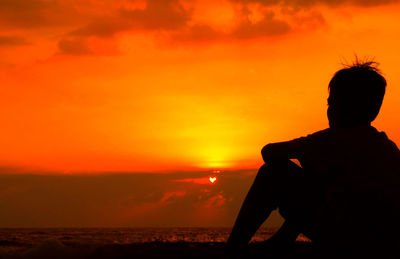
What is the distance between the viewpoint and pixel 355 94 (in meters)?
2.75

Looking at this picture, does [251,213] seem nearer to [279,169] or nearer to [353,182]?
[279,169]

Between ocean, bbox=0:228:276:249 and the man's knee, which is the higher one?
the man's knee

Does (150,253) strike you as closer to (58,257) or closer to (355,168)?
(58,257)

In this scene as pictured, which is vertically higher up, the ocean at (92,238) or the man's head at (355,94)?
the man's head at (355,94)

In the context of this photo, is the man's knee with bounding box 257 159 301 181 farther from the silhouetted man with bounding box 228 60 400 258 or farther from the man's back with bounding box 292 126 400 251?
the man's back with bounding box 292 126 400 251

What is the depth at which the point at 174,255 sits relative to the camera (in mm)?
10727

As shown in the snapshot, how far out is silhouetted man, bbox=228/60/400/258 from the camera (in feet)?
8.23

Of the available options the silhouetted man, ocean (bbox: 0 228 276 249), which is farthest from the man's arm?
ocean (bbox: 0 228 276 249)

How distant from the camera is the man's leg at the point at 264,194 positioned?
2.71m

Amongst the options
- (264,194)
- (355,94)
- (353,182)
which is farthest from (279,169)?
(355,94)

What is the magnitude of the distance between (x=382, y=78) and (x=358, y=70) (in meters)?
0.15

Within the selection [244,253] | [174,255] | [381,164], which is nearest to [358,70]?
[381,164]

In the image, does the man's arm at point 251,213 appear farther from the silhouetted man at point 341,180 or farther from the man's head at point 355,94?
the man's head at point 355,94

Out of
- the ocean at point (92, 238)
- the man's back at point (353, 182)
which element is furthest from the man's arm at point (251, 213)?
the ocean at point (92, 238)
